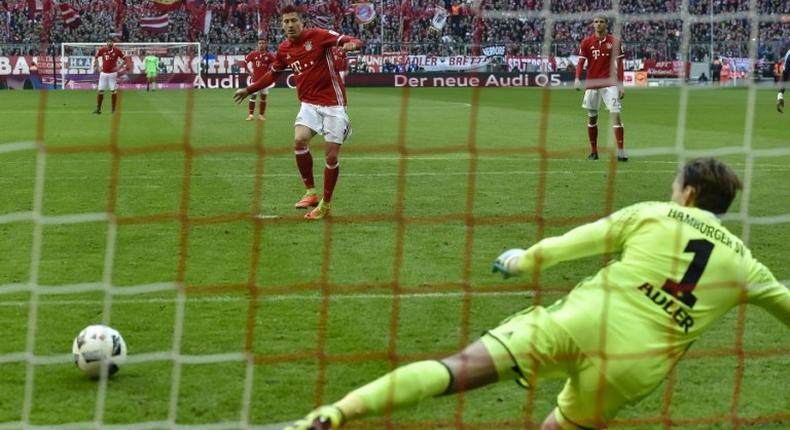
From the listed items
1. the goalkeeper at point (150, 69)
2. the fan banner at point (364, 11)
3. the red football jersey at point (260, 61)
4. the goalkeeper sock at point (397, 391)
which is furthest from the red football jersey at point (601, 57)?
the goalkeeper at point (150, 69)

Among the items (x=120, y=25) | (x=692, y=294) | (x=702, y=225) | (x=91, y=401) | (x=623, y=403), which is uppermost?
(x=120, y=25)

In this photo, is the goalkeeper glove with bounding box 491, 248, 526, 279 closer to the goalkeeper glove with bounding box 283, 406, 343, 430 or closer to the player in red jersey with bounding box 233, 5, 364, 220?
the goalkeeper glove with bounding box 283, 406, 343, 430

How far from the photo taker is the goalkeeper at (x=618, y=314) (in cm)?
414

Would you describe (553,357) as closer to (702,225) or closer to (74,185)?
(702,225)

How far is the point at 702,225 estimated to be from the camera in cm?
426

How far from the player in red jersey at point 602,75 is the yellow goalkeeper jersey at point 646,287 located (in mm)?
12139

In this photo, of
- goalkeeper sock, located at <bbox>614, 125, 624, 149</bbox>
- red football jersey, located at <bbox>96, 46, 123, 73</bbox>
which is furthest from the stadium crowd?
goalkeeper sock, located at <bbox>614, 125, 624, 149</bbox>

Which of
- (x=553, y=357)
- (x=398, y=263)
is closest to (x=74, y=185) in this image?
(x=398, y=263)

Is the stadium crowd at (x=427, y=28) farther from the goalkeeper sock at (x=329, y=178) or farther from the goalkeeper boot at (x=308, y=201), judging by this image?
the goalkeeper sock at (x=329, y=178)

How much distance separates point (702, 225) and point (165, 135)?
18112 mm

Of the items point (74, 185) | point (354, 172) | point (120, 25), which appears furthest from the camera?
point (120, 25)

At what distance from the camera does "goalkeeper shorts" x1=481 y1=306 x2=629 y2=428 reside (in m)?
4.14

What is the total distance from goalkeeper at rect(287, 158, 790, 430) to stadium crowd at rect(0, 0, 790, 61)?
28.1m

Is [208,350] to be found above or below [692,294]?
below
